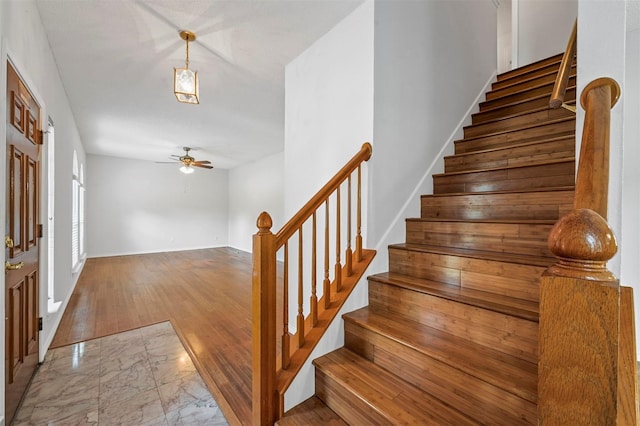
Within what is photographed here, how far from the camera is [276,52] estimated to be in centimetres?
269

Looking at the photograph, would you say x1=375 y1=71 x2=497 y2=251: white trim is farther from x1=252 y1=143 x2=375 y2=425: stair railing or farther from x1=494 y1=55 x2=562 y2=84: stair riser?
x1=252 y1=143 x2=375 y2=425: stair railing

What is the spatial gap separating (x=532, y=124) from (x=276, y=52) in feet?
7.79

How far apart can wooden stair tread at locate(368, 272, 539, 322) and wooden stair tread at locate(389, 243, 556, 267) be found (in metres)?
0.20

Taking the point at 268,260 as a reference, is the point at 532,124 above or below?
above

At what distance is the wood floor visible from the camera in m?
2.13

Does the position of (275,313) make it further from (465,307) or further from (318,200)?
(465,307)

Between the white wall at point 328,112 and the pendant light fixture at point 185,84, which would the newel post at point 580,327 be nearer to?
the white wall at point 328,112

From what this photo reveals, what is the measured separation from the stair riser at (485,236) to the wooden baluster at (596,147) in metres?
0.76

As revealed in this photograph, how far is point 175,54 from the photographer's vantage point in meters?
2.70

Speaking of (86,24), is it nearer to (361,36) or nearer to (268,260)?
(361,36)

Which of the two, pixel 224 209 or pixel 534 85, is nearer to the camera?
pixel 534 85

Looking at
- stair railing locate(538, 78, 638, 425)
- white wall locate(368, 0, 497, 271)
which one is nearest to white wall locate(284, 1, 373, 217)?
white wall locate(368, 0, 497, 271)

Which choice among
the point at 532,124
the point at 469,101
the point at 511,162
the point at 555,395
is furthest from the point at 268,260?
the point at 469,101

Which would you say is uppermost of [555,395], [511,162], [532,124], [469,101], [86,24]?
[86,24]
